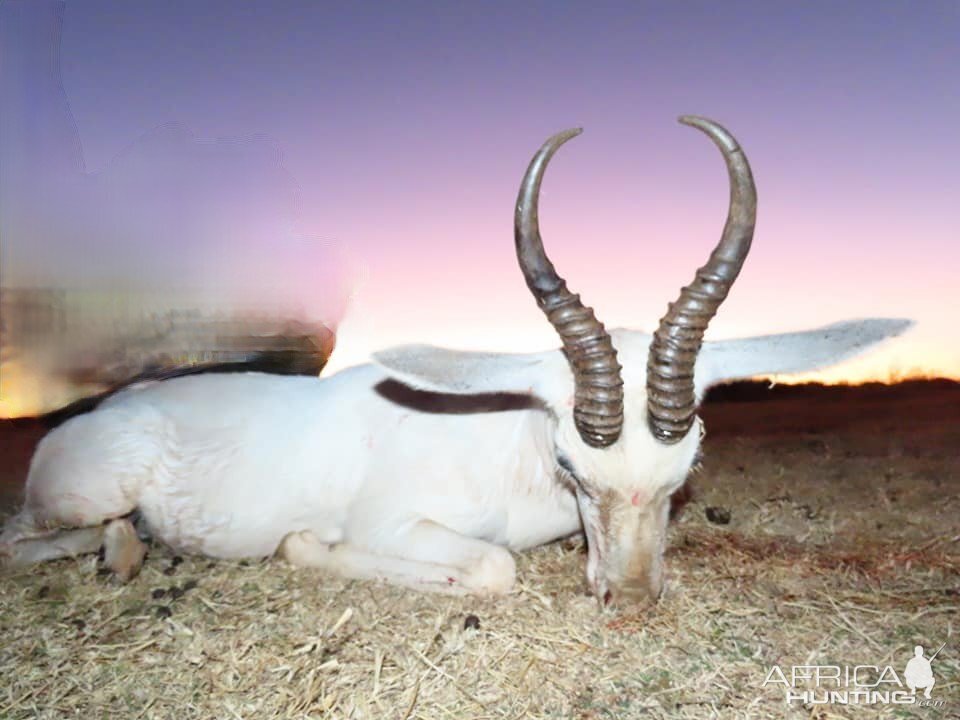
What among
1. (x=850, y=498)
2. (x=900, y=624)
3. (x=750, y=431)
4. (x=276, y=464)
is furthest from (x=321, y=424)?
(x=750, y=431)

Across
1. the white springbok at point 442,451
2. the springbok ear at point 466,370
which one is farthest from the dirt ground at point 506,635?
the springbok ear at point 466,370

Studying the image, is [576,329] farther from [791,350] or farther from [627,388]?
[791,350]

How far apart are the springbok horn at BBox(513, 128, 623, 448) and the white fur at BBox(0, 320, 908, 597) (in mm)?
145

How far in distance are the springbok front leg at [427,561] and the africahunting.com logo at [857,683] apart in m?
1.43

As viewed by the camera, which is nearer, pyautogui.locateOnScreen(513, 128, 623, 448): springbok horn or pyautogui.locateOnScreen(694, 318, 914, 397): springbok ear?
pyautogui.locateOnScreen(513, 128, 623, 448): springbok horn

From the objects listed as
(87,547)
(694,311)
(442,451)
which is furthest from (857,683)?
(87,547)

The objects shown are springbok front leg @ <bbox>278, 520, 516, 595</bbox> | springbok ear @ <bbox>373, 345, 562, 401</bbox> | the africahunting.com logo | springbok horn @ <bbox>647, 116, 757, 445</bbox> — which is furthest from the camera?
springbok front leg @ <bbox>278, 520, 516, 595</bbox>

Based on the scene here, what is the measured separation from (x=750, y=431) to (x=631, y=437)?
31.3 ft

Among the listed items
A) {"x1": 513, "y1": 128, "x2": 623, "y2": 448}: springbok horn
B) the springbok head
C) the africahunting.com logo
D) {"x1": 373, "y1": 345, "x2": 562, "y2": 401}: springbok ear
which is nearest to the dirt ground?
the africahunting.com logo

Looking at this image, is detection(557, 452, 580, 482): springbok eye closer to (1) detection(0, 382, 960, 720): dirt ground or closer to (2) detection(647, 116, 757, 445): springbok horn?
(2) detection(647, 116, 757, 445): springbok horn

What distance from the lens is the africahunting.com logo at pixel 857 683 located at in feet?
10.0

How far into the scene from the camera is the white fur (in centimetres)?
369

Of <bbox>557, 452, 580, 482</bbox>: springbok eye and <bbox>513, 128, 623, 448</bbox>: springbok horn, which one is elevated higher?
<bbox>513, 128, 623, 448</bbox>: springbok horn

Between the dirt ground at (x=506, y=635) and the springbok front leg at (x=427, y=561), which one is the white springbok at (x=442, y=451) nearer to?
the springbok front leg at (x=427, y=561)
